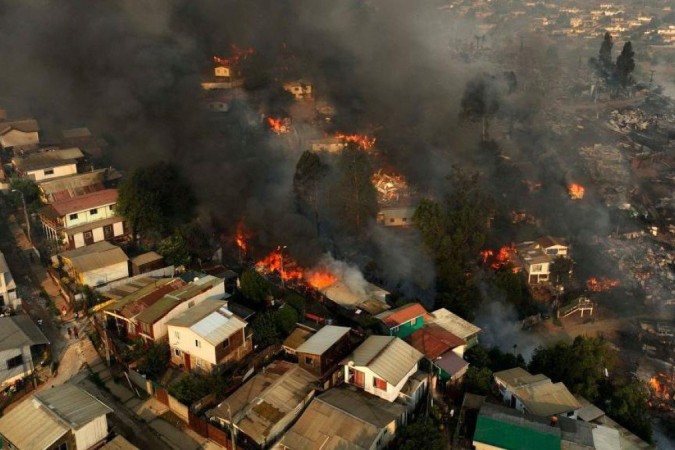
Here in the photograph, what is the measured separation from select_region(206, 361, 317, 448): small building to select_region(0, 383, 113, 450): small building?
8.05 feet

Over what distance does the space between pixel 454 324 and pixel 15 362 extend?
12.6 m

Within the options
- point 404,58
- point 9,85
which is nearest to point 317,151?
point 404,58

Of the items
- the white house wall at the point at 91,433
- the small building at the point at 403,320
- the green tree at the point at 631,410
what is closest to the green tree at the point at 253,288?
the small building at the point at 403,320

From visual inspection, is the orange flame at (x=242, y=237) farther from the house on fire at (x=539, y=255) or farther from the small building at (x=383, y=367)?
the house on fire at (x=539, y=255)

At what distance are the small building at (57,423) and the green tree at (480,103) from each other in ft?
105

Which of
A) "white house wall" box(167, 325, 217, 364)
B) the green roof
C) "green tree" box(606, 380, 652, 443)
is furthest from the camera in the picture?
"green tree" box(606, 380, 652, 443)

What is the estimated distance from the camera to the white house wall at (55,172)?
25703mm

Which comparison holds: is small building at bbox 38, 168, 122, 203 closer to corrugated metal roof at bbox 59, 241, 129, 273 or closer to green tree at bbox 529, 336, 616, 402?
corrugated metal roof at bbox 59, 241, 129, 273

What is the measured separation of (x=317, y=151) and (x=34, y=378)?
23505mm

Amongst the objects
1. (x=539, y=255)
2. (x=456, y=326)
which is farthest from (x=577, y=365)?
(x=539, y=255)

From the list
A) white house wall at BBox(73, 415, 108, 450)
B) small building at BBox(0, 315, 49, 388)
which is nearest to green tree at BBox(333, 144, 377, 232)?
small building at BBox(0, 315, 49, 388)

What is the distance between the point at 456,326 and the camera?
19.3 m

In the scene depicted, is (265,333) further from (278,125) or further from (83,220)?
(278,125)

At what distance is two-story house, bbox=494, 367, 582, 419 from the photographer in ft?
51.6
